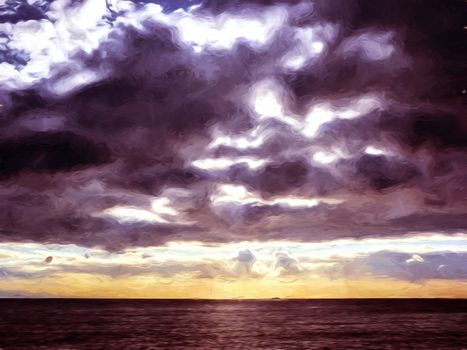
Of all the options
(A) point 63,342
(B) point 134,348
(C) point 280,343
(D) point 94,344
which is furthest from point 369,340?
(A) point 63,342

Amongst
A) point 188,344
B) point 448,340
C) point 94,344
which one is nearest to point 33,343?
point 94,344

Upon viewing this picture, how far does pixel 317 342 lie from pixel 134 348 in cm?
2070

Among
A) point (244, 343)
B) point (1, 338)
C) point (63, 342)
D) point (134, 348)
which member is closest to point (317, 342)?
point (244, 343)

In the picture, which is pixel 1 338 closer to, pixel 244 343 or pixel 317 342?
pixel 244 343

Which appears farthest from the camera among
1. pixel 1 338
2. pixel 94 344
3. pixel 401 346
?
pixel 1 338

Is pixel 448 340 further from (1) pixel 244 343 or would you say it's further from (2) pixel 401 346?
(1) pixel 244 343

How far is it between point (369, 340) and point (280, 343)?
1082 cm

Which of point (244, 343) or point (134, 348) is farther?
point (244, 343)

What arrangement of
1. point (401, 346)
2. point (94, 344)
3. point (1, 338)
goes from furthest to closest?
point (1, 338)
point (94, 344)
point (401, 346)

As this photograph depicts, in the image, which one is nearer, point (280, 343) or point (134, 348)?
point (134, 348)

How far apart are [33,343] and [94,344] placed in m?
7.24

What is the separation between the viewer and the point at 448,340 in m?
58.2

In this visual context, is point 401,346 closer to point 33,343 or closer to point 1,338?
point 33,343

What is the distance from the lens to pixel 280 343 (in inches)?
2208
